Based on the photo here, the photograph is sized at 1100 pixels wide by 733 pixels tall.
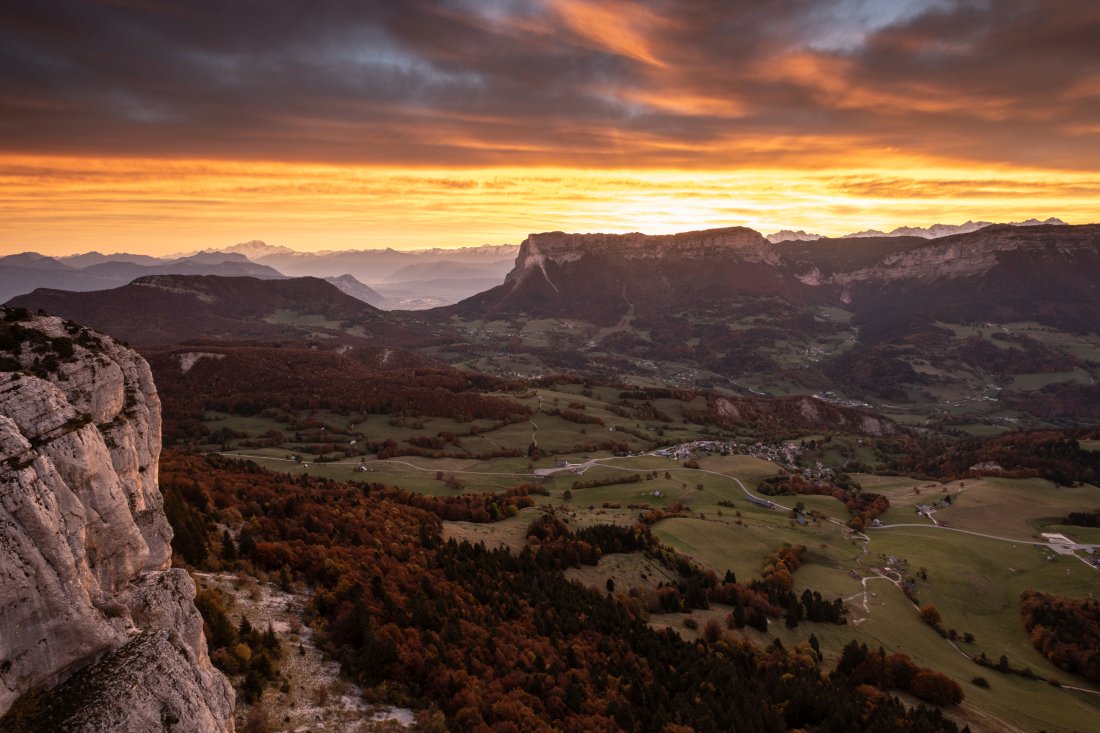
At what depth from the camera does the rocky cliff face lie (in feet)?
50.0

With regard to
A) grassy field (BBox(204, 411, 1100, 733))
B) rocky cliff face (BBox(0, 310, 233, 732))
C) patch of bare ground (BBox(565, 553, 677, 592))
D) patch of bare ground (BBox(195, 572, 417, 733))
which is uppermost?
rocky cliff face (BBox(0, 310, 233, 732))

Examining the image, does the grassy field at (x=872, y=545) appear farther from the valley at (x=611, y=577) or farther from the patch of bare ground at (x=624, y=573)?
the valley at (x=611, y=577)

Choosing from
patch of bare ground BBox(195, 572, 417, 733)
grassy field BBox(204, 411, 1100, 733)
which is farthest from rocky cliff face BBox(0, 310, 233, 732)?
grassy field BBox(204, 411, 1100, 733)

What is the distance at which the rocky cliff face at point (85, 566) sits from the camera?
15.2 m

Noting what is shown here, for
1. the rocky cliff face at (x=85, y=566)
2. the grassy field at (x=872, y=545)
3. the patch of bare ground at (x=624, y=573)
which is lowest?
the grassy field at (x=872, y=545)

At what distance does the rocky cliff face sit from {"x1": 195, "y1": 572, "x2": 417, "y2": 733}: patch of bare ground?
186 inches

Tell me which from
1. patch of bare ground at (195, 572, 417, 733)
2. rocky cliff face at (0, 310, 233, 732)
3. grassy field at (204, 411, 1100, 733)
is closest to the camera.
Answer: rocky cliff face at (0, 310, 233, 732)

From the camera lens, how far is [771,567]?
7331 cm

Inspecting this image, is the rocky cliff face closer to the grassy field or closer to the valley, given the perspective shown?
the valley

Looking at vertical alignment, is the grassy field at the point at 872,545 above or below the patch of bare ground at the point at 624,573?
below

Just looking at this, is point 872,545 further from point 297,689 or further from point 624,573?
point 297,689

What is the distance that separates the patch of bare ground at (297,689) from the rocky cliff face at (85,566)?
15.5ft

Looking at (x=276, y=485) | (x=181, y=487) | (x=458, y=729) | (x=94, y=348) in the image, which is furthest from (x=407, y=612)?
(x=276, y=485)

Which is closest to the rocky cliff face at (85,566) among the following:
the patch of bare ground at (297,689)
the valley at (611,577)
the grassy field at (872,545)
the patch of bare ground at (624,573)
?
the valley at (611,577)
